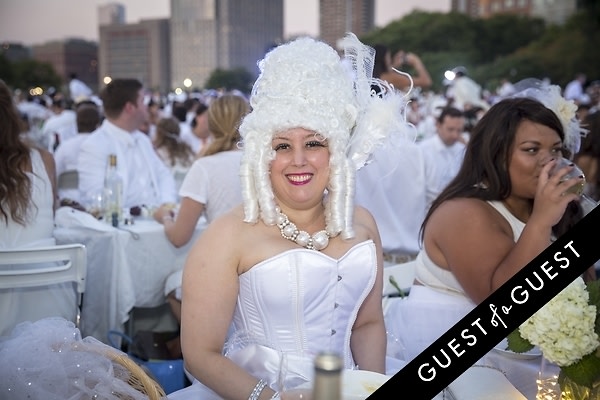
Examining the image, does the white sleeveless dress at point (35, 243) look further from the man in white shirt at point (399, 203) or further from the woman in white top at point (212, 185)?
the man in white shirt at point (399, 203)

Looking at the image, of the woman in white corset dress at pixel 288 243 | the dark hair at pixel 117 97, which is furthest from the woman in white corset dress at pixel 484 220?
the dark hair at pixel 117 97

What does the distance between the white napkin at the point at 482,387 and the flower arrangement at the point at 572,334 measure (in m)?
0.17

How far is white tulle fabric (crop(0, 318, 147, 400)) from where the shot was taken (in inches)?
69.8

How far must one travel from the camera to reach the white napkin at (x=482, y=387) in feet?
5.22

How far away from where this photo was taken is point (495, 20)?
58.9 meters

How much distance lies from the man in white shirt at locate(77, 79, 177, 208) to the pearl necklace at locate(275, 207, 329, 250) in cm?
302

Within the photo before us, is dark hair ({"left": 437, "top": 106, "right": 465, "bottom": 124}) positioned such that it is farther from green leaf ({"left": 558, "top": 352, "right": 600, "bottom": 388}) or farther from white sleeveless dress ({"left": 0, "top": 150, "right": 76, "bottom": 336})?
green leaf ({"left": 558, "top": 352, "right": 600, "bottom": 388})

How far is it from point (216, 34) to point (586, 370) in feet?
404

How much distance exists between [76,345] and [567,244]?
1499mm

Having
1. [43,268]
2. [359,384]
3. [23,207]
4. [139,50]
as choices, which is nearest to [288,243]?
[359,384]

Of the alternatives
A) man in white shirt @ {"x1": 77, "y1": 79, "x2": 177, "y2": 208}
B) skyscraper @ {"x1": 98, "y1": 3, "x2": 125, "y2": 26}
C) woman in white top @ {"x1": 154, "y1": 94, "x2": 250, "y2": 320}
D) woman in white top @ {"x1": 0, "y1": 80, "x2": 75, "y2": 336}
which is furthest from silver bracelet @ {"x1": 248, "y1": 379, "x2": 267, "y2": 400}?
skyscraper @ {"x1": 98, "y1": 3, "x2": 125, "y2": 26}

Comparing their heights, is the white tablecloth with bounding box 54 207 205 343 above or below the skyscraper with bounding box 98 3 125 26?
below

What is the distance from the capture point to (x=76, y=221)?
4043 mm

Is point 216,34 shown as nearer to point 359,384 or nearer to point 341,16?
point 341,16
